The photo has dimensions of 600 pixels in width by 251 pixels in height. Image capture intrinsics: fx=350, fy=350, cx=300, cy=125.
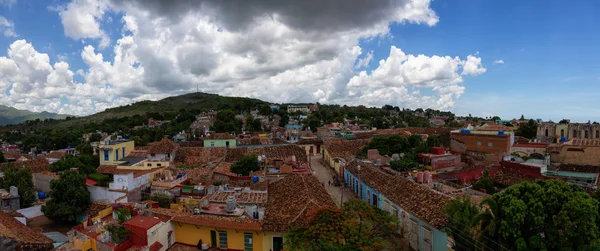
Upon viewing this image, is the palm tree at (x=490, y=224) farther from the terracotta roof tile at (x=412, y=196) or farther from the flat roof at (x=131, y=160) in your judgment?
the flat roof at (x=131, y=160)

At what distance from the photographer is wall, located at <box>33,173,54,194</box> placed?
25.2 meters

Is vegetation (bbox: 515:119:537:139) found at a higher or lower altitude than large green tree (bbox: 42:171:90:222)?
higher

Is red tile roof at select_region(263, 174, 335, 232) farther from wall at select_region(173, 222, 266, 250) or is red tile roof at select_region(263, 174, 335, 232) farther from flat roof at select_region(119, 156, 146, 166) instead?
flat roof at select_region(119, 156, 146, 166)

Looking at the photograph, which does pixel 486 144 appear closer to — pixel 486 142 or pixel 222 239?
pixel 486 142

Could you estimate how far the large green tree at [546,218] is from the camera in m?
8.88

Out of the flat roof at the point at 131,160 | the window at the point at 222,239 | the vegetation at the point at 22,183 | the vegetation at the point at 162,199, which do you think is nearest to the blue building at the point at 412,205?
the window at the point at 222,239

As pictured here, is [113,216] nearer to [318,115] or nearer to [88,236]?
[88,236]

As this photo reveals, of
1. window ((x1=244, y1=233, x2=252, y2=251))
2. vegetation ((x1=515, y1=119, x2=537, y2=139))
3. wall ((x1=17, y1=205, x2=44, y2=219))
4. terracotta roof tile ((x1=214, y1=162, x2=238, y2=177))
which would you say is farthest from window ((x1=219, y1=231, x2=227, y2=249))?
vegetation ((x1=515, y1=119, x2=537, y2=139))

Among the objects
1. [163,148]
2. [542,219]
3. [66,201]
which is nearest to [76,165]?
[163,148]

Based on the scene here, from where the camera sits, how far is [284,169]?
25.4 meters

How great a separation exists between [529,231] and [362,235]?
15.2 ft

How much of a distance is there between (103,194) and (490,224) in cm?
2099

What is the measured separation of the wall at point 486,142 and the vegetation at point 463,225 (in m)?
22.5

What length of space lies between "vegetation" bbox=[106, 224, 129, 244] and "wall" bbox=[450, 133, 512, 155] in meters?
30.4
